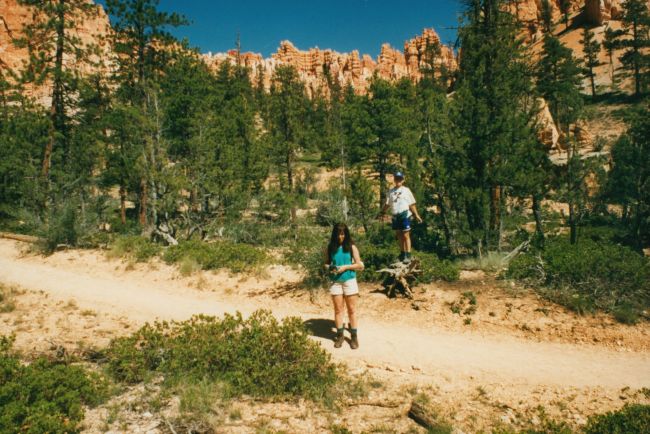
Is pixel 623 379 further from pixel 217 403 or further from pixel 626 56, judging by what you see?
pixel 626 56

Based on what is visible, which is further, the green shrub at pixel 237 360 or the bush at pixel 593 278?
the bush at pixel 593 278

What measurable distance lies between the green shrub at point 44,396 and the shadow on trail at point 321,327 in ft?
11.6

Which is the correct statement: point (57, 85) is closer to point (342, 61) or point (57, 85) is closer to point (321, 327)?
point (321, 327)

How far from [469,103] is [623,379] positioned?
757 centimetres

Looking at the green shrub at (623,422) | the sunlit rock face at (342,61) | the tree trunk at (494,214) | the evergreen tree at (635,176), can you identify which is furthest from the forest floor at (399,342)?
the sunlit rock face at (342,61)

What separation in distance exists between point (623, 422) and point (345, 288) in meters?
3.91

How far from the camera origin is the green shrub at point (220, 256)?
11.4m

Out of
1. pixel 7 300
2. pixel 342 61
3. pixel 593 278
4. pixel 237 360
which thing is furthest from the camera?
pixel 342 61

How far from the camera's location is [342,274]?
651 centimetres

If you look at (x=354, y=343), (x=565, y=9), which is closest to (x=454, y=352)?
(x=354, y=343)

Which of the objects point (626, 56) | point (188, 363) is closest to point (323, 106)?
point (626, 56)

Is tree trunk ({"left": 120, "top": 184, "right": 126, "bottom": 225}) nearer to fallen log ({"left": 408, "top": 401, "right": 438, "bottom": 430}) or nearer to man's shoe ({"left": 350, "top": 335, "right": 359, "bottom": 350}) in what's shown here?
man's shoe ({"left": 350, "top": 335, "right": 359, "bottom": 350})

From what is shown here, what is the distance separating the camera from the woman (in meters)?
6.48

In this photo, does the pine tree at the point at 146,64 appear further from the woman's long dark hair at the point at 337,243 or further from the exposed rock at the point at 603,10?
the exposed rock at the point at 603,10
